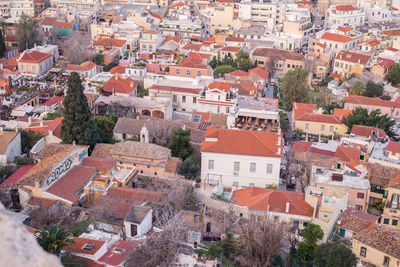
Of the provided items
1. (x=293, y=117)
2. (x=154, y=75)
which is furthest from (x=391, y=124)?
(x=154, y=75)

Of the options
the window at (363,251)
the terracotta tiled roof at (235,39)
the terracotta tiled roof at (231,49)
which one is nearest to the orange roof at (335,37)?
the terracotta tiled roof at (235,39)

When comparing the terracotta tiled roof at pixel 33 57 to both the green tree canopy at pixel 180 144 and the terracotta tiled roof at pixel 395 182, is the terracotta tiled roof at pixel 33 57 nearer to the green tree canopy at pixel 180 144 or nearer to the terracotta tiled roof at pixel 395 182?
the green tree canopy at pixel 180 144

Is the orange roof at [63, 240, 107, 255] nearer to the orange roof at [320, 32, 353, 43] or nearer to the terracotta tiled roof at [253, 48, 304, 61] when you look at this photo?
the terracotta tiled roof at [253, 48, 304, 61]

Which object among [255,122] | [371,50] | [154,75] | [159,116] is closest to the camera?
[255,122]

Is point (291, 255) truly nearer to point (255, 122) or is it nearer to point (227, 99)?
point (255, 122)

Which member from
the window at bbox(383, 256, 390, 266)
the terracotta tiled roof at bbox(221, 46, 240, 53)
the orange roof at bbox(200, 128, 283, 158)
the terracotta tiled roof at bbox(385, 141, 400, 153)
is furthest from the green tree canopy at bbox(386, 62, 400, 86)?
the window at bbox(383, 256, 390, 266)
